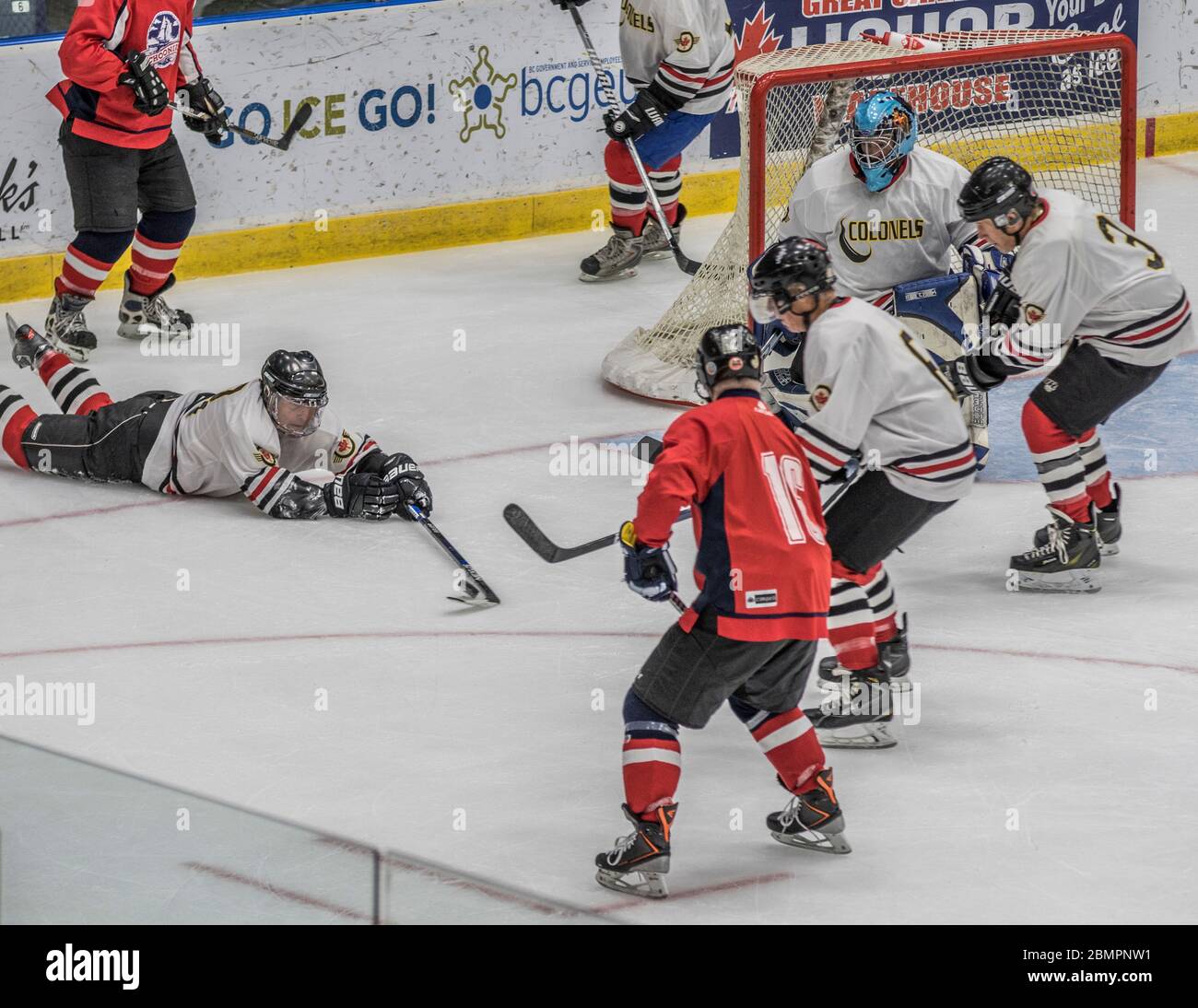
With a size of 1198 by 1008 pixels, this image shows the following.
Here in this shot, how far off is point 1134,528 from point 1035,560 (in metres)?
0.44

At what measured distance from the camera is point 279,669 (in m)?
4.58

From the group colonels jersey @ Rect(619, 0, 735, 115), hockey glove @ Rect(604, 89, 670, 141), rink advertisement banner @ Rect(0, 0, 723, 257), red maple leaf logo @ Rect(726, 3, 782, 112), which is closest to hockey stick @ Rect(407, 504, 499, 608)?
hockey glove @ Rect(604, 89, 670, 141)

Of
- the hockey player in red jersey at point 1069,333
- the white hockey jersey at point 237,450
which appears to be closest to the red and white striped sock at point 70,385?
the white hockey jersey at point 237,450

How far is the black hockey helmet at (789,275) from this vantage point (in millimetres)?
3928

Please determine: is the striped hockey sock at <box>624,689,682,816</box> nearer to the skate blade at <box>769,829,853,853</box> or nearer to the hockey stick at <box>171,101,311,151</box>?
the skate blade at <box>769,829,853,853</box>

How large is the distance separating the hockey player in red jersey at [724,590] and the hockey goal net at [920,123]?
94.0 inches

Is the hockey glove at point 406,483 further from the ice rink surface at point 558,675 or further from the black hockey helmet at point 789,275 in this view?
the black hockey helmet at point 789,275

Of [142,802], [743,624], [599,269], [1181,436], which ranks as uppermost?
[599,269]

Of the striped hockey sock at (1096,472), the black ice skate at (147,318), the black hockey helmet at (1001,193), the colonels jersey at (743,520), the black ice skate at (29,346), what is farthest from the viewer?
the black ice skate at (147,318)

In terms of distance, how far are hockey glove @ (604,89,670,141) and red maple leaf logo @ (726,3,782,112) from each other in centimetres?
103

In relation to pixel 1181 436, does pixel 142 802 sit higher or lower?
lower

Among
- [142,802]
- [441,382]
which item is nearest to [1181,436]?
[441,382]

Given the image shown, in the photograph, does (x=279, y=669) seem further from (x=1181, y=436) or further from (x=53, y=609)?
(x=1181, y=436)

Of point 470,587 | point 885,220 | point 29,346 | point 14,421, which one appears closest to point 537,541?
point 470,587
